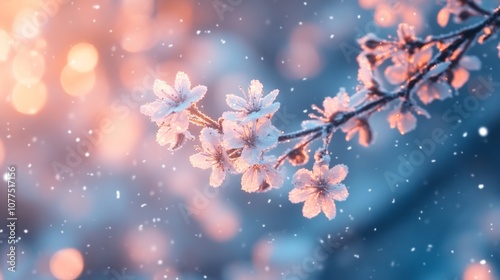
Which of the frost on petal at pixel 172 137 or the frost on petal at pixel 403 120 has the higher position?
the frost on petal at pixel 172 137

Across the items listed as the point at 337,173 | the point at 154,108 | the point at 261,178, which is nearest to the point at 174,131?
the point at 154,108

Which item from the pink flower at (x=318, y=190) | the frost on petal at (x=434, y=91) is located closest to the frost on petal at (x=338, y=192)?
the pink flower at (x=318, y=190)

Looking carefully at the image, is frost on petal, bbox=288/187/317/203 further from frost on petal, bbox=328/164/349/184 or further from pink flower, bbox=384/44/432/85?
pink flower, bbox=384/44/432/85

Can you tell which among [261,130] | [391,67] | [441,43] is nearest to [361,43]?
[391,67]

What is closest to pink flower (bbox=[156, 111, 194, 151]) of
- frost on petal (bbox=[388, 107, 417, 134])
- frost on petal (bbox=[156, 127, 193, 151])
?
frost on petal (bbox=[156, 127, 193, 151])

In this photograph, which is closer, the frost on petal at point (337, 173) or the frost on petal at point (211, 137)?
the frost on petal at point (211, 137)

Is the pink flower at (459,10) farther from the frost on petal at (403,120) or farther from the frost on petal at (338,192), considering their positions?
the frost on petal at (338,192)
